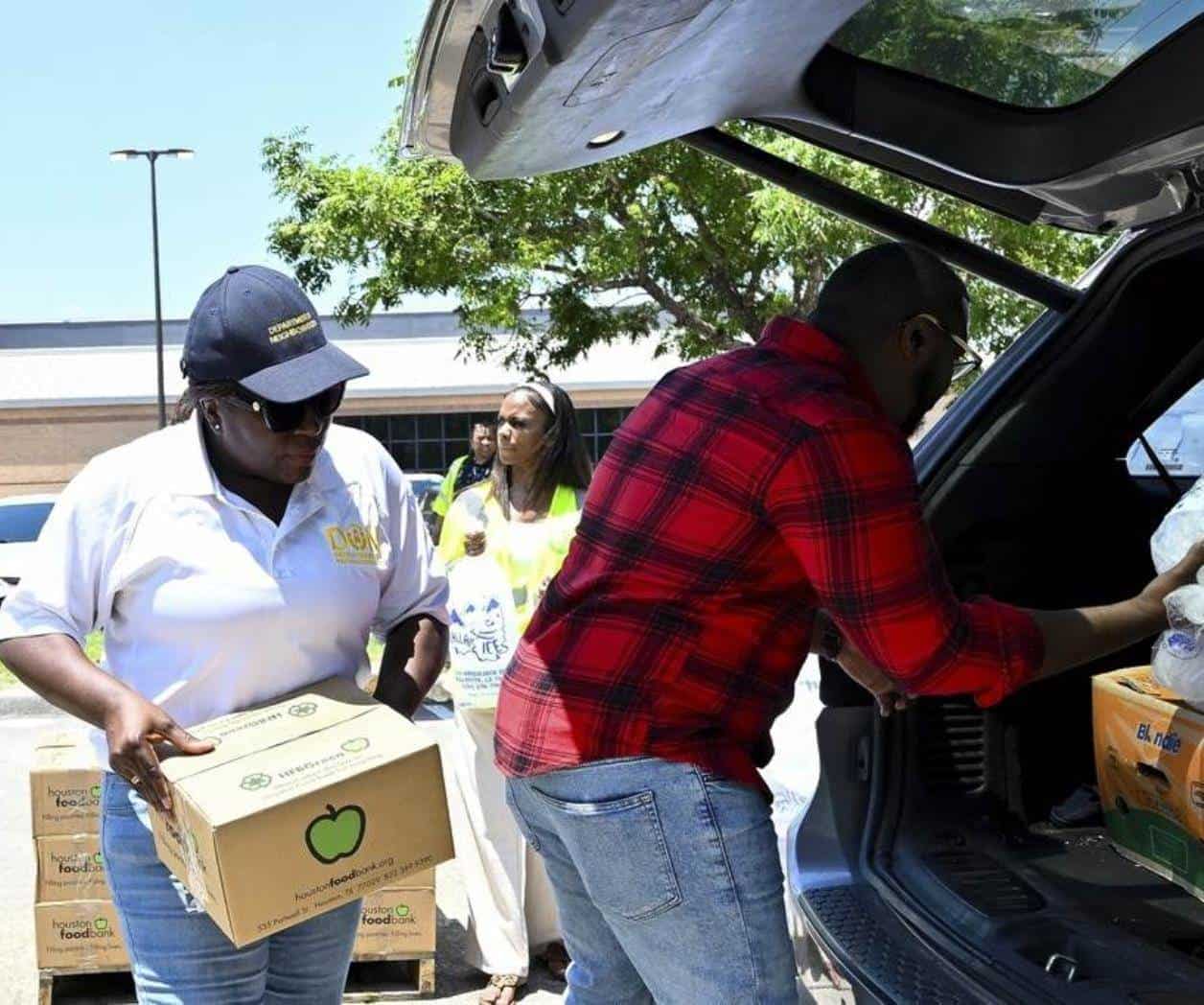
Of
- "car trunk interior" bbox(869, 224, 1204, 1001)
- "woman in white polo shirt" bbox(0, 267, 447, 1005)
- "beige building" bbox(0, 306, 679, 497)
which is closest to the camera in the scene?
"woman in white polo shirt" bbox(0, 267, 447, 1005)

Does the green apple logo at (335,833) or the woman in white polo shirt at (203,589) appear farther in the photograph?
the woman in white polo shirt at (203,589)

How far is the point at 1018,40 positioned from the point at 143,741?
1.74m

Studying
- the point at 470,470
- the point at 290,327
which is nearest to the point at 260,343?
the point at 290,327

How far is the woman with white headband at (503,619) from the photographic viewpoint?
15.3 feet

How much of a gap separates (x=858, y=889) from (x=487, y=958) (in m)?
2.17

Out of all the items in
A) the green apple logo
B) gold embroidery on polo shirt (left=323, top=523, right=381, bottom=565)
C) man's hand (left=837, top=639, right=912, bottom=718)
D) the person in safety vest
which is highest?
gold embroidery on polo shirt (left=323, top=523, right=381, bottom=565)

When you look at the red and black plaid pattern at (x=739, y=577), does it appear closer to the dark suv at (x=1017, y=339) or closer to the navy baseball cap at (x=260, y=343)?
the dark suv at (x=1017, y=339)

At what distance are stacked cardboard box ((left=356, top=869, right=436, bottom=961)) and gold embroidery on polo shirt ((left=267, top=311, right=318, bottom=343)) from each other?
2.17 metres

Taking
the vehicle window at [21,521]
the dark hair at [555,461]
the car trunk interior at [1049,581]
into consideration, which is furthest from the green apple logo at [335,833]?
the vehicle window at [21,521]

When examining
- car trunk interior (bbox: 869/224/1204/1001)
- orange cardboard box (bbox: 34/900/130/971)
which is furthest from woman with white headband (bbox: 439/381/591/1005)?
car trunk interior (bbox: 869/224/1204/1001)

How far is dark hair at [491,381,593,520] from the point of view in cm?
485

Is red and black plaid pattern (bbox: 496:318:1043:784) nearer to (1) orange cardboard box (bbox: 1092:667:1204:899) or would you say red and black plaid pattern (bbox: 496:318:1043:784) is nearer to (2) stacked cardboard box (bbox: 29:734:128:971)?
(1) orange cardboard box (bbox: 1092:667:1204:899)

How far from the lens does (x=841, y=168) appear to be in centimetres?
1008

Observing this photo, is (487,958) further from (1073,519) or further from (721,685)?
(721,685)
